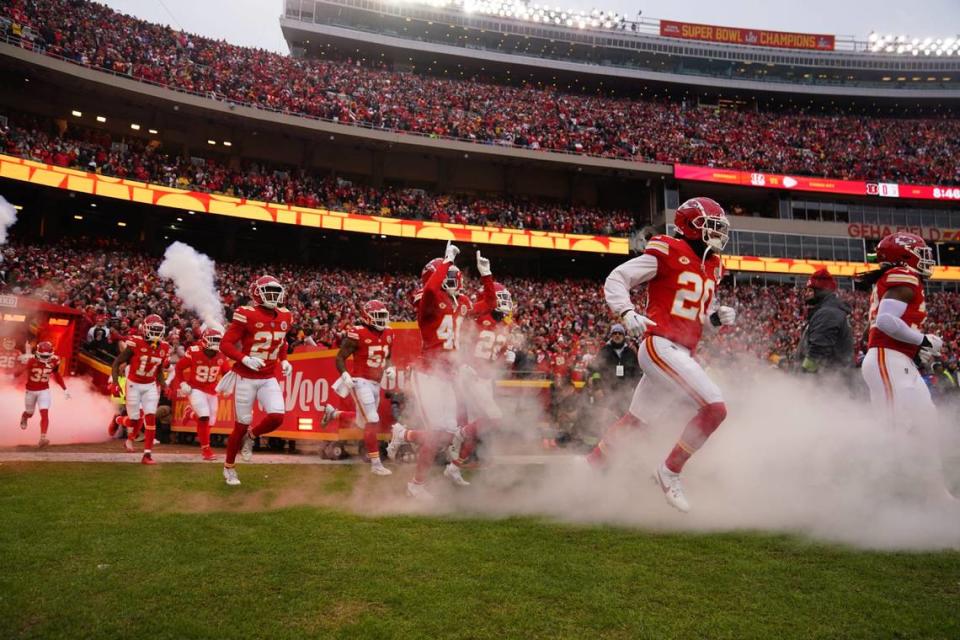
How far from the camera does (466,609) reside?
3.43 meters

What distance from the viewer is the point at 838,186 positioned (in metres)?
39.1

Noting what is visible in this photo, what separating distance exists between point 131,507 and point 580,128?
38427mm

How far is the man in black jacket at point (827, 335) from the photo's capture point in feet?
24.3

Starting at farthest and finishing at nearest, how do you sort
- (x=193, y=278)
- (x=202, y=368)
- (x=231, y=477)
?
1. (x=193, y=278)
2. (x=202, y=368)
3. (x=231, y=477)

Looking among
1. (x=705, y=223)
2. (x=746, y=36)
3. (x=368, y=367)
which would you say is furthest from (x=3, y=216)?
(x=746, y=36)

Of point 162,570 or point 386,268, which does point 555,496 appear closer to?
point 162,570

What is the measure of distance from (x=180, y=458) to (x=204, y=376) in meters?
1.45

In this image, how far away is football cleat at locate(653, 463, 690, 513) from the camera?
520 centimetres

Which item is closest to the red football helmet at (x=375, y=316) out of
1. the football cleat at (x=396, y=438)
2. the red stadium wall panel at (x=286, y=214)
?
the football cleat at (x=396, y=438)

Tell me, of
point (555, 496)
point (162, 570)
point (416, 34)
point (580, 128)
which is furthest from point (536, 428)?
point (416, 34)

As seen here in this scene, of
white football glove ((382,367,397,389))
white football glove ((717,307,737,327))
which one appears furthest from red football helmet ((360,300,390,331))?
white football glove ((717,307,737,327))

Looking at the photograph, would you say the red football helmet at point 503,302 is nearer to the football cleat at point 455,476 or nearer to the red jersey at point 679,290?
the football cleat at point 455,476

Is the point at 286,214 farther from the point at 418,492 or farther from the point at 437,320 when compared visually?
the point at 418,492

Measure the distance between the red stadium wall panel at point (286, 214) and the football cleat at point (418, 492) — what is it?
61.5 ft
